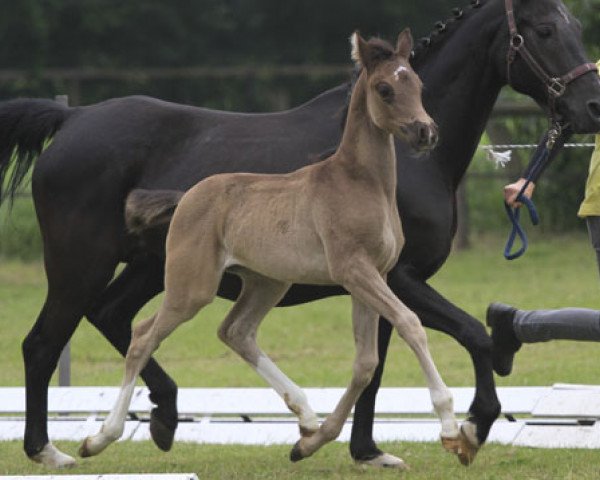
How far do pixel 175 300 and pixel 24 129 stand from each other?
184 cm

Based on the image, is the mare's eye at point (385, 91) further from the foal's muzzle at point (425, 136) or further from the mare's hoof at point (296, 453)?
Answer: the mare's hoof at point (296, 453)

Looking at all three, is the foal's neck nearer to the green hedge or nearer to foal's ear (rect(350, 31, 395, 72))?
foal's ear (rect(350, 31, 395, 72))

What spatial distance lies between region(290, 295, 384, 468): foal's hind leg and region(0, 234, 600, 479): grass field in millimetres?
352

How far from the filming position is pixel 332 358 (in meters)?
11.5

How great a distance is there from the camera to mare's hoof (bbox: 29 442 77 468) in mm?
6648

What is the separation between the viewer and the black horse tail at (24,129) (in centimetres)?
730

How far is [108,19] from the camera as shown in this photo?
72.8ft

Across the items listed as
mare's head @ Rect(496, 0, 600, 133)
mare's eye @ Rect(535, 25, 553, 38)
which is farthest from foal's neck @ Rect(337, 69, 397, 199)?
mare's eye @ Rect(535, 25, 553, 38)

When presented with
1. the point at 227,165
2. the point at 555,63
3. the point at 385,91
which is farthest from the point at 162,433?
the point at 555,63

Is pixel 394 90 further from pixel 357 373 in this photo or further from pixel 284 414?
pixel 284 414

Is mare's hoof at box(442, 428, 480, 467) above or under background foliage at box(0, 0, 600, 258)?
above

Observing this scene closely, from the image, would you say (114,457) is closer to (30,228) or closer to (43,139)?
(43,139)

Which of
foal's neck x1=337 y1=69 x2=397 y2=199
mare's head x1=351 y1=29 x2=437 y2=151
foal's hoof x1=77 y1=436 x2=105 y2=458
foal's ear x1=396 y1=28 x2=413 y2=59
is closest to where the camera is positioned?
mare's head x1=351 y1=29 x2=437 y2=151

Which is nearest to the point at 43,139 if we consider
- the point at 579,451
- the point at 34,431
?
the point at 34,431
